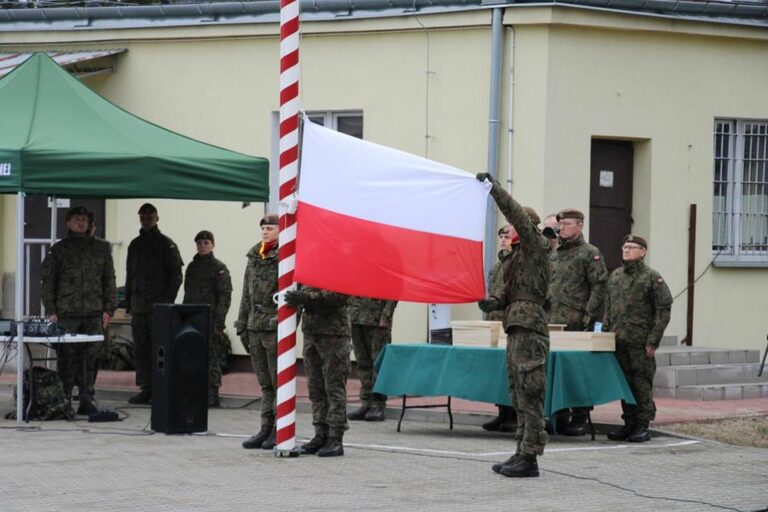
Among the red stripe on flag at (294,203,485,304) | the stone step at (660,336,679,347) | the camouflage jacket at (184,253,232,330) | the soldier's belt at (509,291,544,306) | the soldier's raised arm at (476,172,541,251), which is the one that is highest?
the soldier's raised arm at (476,172,541,251)

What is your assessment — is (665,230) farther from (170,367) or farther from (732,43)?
(170,367)

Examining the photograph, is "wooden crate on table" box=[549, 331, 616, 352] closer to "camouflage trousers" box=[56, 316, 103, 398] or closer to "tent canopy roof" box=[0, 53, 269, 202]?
"tent canopy roof" box=[0, 53, 269, 202]

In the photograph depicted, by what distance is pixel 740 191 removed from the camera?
19.7 metres

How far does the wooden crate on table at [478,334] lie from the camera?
14.2 meters

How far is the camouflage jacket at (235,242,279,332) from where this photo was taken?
13.1 m

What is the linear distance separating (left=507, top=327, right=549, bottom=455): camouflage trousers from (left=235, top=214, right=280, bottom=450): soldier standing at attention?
2.55m

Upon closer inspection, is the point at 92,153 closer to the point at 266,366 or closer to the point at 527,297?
the point at 266,366

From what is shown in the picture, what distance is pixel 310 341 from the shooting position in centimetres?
1241

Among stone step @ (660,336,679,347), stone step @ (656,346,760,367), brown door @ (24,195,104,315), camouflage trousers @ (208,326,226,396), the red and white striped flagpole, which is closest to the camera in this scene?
the red and white striped flagpole

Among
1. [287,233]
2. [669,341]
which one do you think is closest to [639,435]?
[287,233]

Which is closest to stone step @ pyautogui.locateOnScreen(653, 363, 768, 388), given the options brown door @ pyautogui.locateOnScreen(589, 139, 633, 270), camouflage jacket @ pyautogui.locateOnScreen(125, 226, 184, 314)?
brown door @ pyautogui.locateOnScreen(589, 139, 633, 270)

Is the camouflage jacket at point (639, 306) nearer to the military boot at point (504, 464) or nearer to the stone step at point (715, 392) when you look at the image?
the military boot at point (504, 464)

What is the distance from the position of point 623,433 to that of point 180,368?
4188 mm

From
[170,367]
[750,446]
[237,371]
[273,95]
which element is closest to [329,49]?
[273,95]
